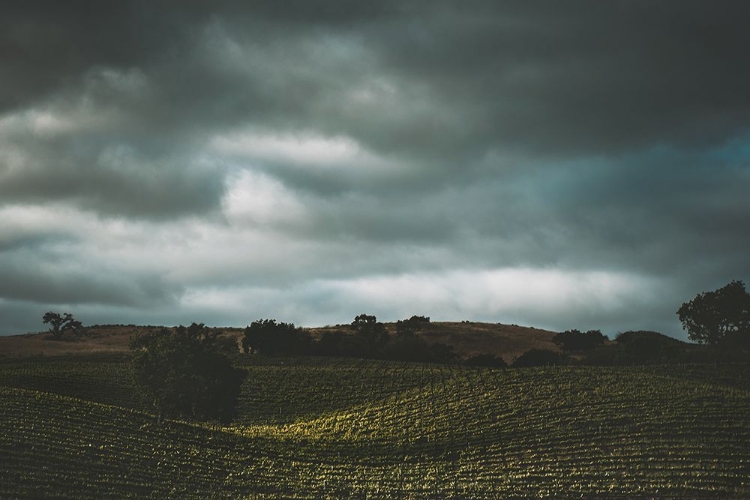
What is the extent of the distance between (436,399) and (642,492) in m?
41.7

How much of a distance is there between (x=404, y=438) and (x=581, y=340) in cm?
10430

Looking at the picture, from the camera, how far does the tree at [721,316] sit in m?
121

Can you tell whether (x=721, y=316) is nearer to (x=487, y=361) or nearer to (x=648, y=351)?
(x=648, y=351)

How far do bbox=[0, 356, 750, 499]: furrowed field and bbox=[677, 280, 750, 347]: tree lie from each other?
10065mm

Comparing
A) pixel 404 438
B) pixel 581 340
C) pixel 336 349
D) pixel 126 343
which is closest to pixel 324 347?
pixel 336 349

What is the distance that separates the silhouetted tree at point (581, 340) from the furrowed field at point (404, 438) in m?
60.4

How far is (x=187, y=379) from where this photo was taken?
90.6 meters

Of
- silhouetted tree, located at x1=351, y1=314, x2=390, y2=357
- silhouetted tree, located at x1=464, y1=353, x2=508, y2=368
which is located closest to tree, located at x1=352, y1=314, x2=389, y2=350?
silhouetted tree, located at x1=351, y1=314, x2=390, y2=357

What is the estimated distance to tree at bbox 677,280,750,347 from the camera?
121 m

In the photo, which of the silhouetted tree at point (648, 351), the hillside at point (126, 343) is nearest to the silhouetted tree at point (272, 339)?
the hillside at point (126, 343)

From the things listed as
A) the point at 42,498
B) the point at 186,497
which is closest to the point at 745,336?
the point at 186,497

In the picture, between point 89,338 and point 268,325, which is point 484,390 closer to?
point 268,325

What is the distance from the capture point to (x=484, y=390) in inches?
3996

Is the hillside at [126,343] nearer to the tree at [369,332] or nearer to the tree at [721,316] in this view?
the tree at [369,332]
